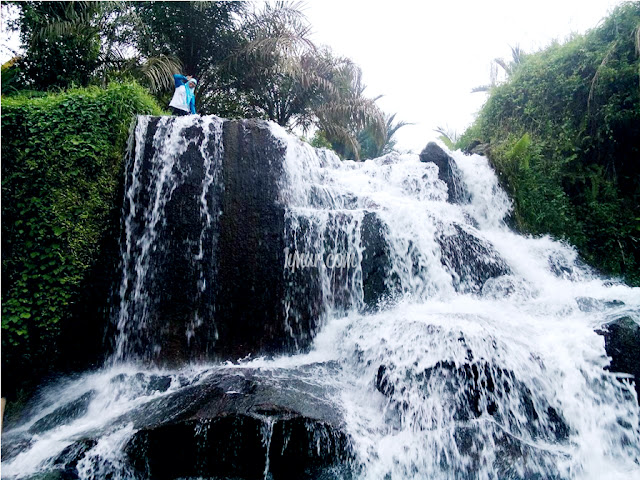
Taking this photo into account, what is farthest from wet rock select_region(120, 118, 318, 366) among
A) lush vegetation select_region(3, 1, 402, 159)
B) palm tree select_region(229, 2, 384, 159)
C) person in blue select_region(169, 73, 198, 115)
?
palm tree select_region(229, 2, 384, 159)

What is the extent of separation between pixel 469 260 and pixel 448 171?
2791 mm

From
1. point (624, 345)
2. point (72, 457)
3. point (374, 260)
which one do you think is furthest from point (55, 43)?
point (624, 345)

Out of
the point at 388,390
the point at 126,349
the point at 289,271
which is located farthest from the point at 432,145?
the point at 126,349

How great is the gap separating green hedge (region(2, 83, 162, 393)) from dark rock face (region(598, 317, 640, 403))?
230 inches

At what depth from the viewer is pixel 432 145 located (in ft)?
27.6

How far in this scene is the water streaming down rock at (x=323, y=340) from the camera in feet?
10.2

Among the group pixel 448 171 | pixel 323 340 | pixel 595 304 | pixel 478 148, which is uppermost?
pixel 478 148

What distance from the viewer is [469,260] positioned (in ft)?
19.3

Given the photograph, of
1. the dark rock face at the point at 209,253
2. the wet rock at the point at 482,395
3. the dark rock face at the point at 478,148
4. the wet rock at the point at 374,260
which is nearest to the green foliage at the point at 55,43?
the dark rock face at the point at 209,253

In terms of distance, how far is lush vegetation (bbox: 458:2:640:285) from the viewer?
7723 mm

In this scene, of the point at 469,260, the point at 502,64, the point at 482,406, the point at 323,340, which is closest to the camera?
the point at 482,406

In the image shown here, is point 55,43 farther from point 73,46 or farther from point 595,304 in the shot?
point 595,304

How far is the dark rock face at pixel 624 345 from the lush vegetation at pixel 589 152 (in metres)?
4.15

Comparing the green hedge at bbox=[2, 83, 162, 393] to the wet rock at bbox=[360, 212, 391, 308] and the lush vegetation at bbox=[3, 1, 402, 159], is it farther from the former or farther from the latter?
the lush vegetation at bbox=[3, 1, 402, 159]
